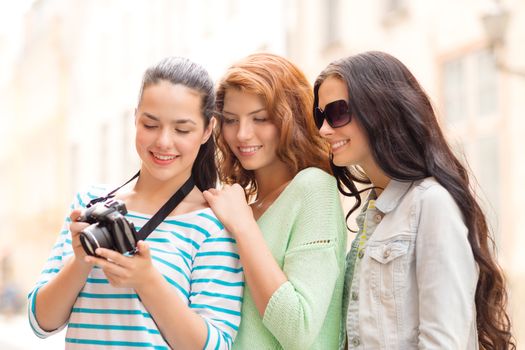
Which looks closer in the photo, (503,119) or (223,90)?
(223,90)

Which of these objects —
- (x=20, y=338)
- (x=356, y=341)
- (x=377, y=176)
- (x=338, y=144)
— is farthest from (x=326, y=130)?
(x=20, y=338)

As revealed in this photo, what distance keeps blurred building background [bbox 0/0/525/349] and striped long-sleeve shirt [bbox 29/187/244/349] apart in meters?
0.52

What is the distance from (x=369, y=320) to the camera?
162cm

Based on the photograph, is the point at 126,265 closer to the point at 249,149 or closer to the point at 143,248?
the point at 143,248

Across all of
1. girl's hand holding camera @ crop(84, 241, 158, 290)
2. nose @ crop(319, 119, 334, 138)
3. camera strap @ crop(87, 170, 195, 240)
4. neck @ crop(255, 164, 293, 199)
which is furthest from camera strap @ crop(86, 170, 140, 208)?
nose @ crop(319, 119, 334, 138)

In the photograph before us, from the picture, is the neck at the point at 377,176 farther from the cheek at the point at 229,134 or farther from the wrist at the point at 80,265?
the wrist at the point at 80,265

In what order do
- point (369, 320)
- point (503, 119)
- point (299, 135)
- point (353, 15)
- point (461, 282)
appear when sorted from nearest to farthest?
point (461, 282), point (369, 320), point (299, 135), point (503, 119), point (353, 15)

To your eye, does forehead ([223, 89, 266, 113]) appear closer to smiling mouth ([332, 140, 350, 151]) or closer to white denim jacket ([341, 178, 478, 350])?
smiling mouth ([332, 140, 350, 151])

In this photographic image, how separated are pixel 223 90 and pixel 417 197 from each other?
575 millimetres

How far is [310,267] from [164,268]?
32 cm

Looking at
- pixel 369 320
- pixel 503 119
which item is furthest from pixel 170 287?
pixel 503 119

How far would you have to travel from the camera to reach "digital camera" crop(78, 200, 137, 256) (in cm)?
146

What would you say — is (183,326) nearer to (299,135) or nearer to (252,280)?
(252,280)

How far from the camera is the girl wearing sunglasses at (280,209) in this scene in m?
1.65
